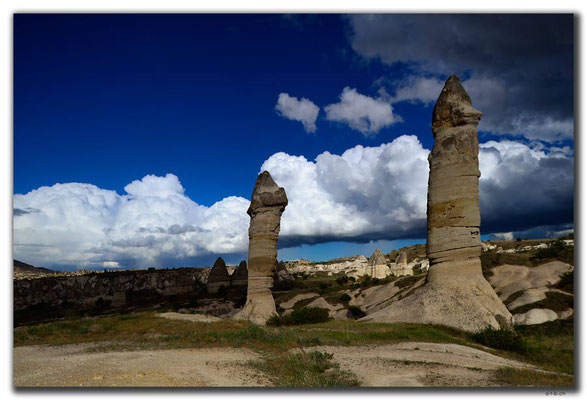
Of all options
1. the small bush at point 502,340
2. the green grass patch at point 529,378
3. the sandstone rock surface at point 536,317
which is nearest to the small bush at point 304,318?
the small bush at point 502,340

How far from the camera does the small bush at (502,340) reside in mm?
11773

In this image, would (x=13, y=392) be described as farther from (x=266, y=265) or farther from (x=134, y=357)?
(x=266, y=265)

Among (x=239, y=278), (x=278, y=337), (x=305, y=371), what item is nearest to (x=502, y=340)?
(x=278, y=337)

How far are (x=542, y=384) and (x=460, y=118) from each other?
40.4ft

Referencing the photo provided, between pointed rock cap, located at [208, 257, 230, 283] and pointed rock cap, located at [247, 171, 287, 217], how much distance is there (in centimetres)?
2642

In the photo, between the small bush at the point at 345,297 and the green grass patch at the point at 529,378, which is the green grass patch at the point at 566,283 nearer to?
the green grass patch at the point at 529,378

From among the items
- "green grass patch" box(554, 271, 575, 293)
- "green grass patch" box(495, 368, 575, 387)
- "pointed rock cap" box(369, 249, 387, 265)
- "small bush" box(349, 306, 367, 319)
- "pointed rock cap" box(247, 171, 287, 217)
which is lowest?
"small bush" box(349, 306, 367, 319)

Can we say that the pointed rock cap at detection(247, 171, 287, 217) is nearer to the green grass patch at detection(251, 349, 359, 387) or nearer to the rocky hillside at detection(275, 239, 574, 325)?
the rocky hillside at detection(275, 239, 574, 325)

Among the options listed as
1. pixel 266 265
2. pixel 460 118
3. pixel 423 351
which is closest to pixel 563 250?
pixel 460 118

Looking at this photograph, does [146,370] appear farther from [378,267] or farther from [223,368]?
[378,267]

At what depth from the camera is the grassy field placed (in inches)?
286

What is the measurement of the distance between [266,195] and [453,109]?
39.5 feet

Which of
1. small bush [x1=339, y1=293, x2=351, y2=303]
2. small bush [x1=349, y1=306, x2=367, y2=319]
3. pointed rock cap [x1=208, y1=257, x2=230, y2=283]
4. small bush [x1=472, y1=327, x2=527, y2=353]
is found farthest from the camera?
pointed rock cap [x1=208, y1=257, x2=230, y2=283]

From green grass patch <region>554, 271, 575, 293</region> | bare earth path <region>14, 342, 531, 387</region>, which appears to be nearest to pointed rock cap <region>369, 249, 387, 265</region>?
green grass patch <region>554, 271, 575, 293</region>
